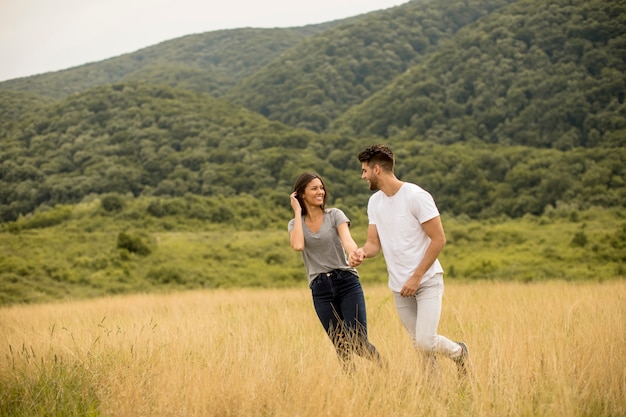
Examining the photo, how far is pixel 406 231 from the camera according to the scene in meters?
4.97

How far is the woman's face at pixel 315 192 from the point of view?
5.54 metres

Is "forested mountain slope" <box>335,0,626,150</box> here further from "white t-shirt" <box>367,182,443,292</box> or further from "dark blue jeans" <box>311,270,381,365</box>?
"white t-shirt" <box>367,182,443,292</box>

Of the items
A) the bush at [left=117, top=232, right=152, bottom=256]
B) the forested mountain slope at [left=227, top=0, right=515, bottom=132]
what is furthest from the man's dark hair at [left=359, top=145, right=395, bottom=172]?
the forested mountain slope at [left=227, top=0, right=515, bottom=132]

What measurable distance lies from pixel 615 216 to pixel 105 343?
A: 1428 inches

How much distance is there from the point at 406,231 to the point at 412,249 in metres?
0.15

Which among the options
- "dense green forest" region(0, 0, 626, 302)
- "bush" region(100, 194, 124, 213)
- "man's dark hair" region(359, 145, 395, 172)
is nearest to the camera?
"man's dark hair" region(359, 145, 395, 172)

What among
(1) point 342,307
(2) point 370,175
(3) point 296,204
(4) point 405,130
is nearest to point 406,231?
(2) point 370,175

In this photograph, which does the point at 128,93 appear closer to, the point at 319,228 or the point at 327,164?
the point at 327,164

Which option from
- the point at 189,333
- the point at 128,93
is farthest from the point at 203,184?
the point at 189,333

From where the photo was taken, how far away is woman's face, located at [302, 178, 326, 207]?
5.54 meters

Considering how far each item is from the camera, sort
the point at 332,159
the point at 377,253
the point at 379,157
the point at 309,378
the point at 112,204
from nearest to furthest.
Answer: the point at 309,378 → the point at 379,157 → the point at 377,253 → the point at 112,204 → the point at 332,159

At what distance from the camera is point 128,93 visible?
247 feet

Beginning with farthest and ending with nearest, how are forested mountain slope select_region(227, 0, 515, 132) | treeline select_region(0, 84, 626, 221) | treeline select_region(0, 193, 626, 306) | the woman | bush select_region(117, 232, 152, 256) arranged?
forested mountain slope select_region(227, 0, 515, 132) < treeline select_region(0, 84, 626, 221) < bush select_region(117, 232, 152, 256) < treeline select_region(0, 193, 626, 306) < the woman

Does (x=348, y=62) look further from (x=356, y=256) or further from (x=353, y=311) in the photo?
(x=356, y=256)
